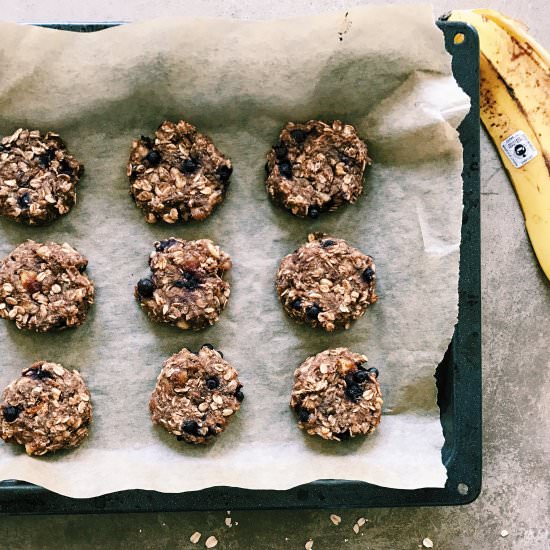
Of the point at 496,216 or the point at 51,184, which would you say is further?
the point at 496,216

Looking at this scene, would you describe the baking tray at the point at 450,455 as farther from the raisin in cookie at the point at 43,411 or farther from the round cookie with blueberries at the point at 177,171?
the round cookie with blueberries at the point at 177,171

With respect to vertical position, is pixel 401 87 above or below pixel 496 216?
above

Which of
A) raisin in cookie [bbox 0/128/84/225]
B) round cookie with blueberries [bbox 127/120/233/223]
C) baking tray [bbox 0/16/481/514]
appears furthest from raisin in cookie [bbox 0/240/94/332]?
baking tray [bbox 0/16/481/514]

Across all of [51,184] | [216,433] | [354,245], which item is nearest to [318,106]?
[354,245]

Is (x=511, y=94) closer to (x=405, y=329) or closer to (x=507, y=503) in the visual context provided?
(x=405, y=329)

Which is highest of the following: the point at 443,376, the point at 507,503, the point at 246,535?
the point at 443,376

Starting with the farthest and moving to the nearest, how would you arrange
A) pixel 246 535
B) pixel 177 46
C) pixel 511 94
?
1. pixel 246 535
2. pixel 511 94
3. pixel 177 46
